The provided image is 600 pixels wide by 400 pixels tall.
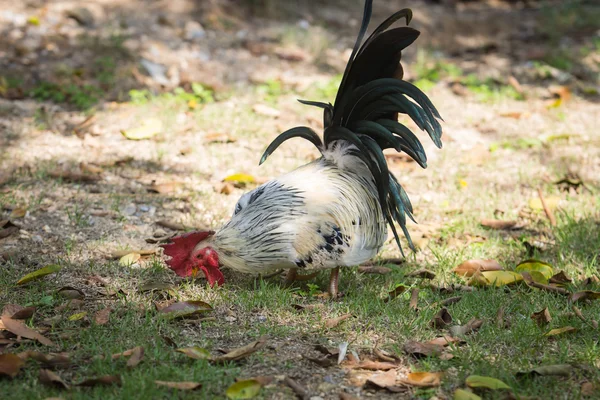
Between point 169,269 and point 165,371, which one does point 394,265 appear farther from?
point 165,371

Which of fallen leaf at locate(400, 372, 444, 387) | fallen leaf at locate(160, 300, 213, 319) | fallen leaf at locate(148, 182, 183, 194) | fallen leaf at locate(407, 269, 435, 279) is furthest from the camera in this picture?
fallen leaf at locate(148, 182, 183, 194)

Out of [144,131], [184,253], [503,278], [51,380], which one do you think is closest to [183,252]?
[184,253]

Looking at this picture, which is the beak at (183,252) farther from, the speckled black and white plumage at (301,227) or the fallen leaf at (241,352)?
the fallen leaf at (241,352)

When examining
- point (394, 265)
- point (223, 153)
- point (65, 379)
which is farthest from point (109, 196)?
point (65, 379)

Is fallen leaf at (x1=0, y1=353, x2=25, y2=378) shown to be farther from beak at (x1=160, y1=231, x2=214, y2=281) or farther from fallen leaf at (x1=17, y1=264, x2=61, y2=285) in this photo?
beak at (x1=160, y1=231, x2=214, y2=281)

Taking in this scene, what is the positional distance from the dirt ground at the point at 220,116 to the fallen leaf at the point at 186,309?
0.16 m

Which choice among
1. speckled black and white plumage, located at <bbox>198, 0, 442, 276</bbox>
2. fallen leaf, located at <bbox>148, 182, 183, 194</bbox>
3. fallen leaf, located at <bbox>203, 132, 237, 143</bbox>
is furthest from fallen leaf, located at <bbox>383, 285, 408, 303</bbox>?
fallen leaf, located at <bbox>203, 132, 237, 143</bbox>

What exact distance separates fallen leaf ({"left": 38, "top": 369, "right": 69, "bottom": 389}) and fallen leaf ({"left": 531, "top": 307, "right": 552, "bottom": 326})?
7.37 ft

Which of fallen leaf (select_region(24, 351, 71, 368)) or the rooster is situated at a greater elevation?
the rooster

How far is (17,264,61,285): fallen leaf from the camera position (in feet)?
12.4

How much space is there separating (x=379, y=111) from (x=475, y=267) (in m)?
1.14

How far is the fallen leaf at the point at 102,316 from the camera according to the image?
11.1 feet

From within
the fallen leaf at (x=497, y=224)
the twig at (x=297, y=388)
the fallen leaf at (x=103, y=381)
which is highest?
the fallen leaf at (x=497, y=224)

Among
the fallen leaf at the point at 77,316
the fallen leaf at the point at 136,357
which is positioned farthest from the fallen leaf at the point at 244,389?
the fallen leaf at the point at 77,316
